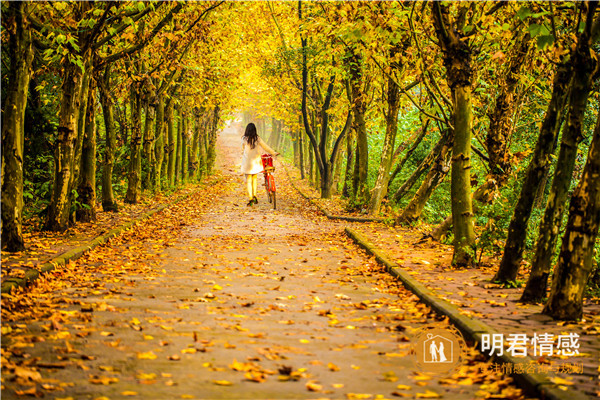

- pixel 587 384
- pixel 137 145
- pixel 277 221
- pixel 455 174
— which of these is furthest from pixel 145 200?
pixel 587 384

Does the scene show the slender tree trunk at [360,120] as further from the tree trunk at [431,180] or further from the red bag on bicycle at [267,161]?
the tree trunk at [431,180]

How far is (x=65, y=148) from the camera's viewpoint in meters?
11.8

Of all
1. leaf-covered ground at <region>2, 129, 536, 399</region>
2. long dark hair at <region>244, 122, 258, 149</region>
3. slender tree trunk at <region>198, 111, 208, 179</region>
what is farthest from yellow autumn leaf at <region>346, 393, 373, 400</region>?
slender tree trunk at <region>198, 111, 208, 179</region>

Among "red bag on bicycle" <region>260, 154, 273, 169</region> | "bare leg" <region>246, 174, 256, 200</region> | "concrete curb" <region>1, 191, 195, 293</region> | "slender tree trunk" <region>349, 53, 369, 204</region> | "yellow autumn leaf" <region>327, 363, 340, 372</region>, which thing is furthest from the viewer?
"bare leg" <region>246, 174, 256, 200</region>

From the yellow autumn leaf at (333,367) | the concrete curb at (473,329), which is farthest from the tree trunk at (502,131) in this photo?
the yellow autumn leaf at (333,367)

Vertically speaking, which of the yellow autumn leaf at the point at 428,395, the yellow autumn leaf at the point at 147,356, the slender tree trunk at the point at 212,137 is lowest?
the yellow autumn leaf at the point at 428,395

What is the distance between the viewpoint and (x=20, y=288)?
7.30m

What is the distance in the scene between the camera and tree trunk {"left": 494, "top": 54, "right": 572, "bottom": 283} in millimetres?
7711

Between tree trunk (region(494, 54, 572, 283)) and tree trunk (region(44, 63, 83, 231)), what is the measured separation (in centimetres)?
800

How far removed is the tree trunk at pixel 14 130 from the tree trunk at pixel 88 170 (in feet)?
13.6

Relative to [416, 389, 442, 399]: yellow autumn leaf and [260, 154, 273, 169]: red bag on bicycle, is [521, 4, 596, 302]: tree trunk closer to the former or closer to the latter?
[416, 389, 442, 399]: yellow autumn leaf

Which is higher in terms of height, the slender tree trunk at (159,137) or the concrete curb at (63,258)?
the slender tree trunk at (159,137)

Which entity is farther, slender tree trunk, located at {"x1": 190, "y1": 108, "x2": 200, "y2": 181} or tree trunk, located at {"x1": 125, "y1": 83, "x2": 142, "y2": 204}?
slender tree trunk, located at {"x1": 190, "y1": 108, "x2": 200, "y2": 181}

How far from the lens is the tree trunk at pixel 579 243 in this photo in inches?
243
